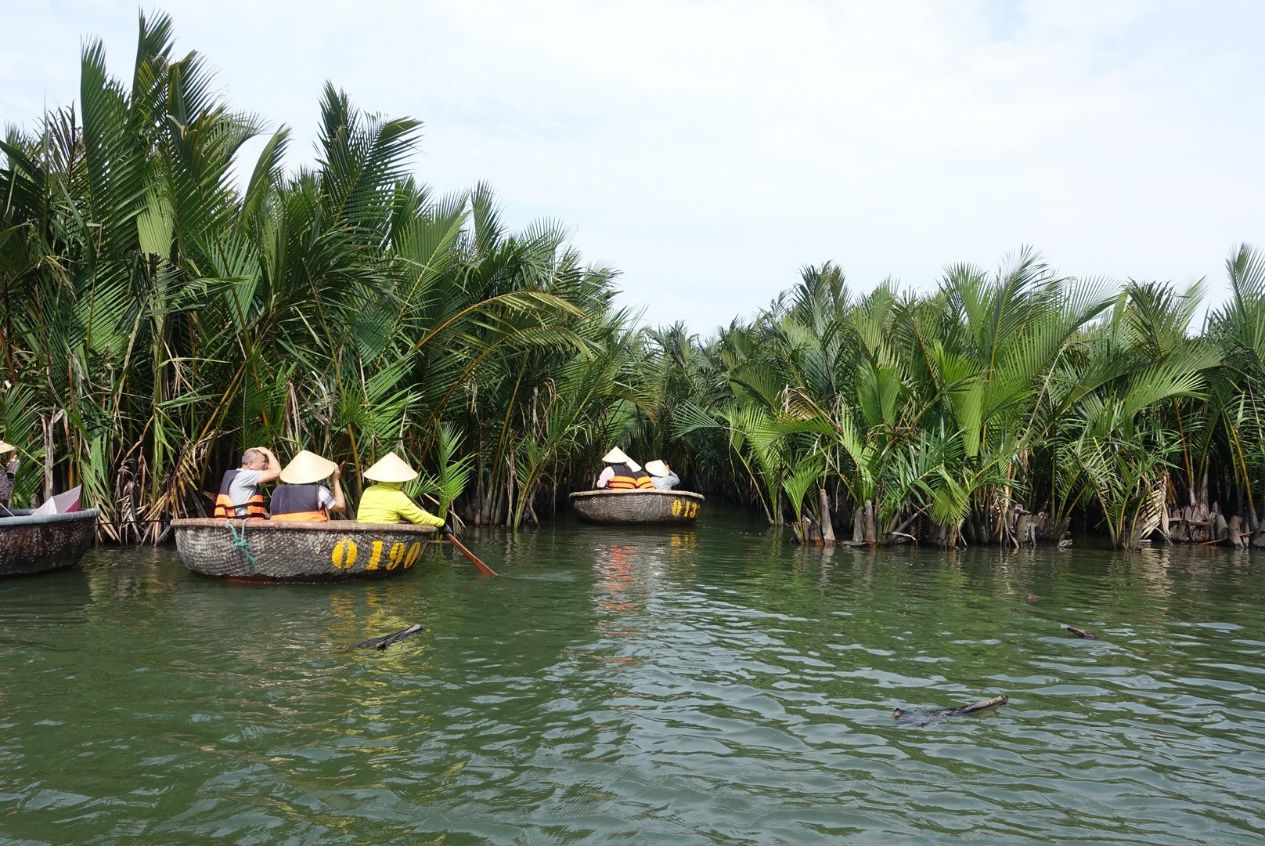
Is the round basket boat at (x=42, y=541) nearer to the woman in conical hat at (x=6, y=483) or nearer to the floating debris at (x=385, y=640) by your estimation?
the woman in conical hat at (x=6, y=483)

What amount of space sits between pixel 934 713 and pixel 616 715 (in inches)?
73.5

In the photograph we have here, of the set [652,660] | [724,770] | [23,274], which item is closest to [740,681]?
[652,660]

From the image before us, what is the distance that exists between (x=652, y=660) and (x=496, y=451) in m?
9.54

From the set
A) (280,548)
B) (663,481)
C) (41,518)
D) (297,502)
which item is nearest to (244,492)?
(297,502)

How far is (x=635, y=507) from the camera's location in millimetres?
17891

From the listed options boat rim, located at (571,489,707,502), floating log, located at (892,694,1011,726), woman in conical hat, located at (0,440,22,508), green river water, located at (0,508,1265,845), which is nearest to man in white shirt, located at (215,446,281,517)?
green river water, located at (0,508,1265,845)

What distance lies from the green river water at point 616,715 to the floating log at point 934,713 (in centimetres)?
8

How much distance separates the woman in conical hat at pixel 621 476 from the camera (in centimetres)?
1866

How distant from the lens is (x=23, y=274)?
10.5 metres

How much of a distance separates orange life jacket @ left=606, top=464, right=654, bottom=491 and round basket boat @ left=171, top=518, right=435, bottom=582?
29.0ft

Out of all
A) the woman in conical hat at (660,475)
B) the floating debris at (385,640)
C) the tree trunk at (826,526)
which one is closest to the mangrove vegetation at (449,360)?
the tree trunk at (826,526)

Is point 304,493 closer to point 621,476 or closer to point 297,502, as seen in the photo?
point 297,502

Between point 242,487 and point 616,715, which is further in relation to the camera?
point 242,487

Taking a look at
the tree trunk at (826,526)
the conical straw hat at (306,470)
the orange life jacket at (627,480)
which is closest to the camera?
the conical straw hat at (306,470)
